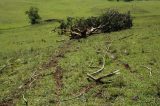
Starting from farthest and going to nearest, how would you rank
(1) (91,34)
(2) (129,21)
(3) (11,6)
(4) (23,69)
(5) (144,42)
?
(3) (11,6) < (2) (129,21) < (1) (91,34) < (5) (144,42) < (4) (23,69)

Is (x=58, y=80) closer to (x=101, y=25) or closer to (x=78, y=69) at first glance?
(x=78, y=69)

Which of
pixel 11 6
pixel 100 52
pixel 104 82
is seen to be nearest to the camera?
pixel 104 82

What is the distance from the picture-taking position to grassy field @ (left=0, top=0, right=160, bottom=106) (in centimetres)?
2188

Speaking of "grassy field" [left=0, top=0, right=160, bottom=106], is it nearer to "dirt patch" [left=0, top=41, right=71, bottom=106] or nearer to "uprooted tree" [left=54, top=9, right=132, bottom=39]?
Answer: "dirt patch" [left=0, top=41, right=71, bottom=106]

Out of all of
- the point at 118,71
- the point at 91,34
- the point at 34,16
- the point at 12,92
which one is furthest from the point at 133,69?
the point at 34,16

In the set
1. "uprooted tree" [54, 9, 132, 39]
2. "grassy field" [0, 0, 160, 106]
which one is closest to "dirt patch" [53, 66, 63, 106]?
"grassy field" [0, 0, 160, 106]

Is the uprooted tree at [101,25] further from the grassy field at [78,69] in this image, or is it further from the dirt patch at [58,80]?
the dirt patch at [58,80]

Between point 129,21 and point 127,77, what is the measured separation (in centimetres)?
2398

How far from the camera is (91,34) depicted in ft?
144

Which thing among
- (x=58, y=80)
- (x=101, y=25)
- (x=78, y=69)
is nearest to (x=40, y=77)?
(x=58, y=80)

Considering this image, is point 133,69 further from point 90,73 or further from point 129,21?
point 129,21

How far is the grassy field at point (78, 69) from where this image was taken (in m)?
21.9

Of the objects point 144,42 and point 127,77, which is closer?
point 127,77

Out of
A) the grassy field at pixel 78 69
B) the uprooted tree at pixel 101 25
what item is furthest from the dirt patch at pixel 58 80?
the uprooted tree at pixel 101 25
